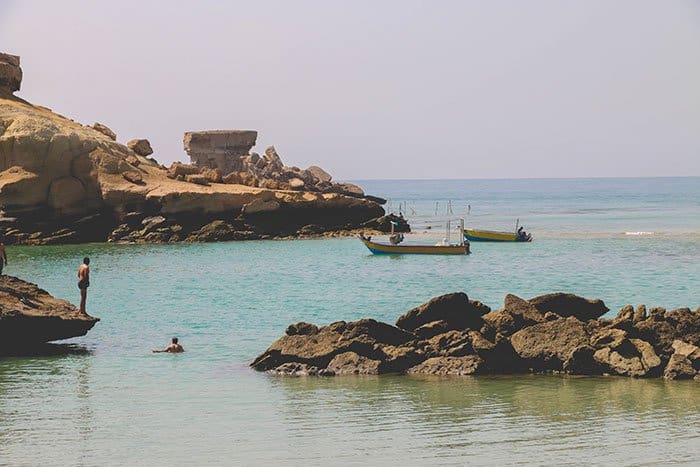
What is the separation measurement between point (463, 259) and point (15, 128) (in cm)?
2574

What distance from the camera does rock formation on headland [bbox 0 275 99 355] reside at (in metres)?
23.7

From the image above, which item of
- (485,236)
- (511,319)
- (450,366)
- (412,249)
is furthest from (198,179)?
(450,366)

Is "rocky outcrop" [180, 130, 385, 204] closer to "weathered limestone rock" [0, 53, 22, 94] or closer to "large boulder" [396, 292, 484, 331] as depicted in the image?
"weathered limestone rock" [0, 53, 22, 94]

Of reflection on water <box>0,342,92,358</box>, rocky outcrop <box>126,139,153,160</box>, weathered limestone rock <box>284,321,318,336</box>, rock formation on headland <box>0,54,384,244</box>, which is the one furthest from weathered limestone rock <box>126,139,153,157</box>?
weathered limestone rock <box>284,321,318,336</box>

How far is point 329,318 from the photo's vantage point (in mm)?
32125

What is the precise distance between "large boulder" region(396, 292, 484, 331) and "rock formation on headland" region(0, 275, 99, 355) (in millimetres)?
6789

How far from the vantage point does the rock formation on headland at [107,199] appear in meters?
62.2

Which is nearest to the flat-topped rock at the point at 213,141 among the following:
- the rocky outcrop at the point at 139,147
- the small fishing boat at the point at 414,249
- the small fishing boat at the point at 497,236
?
the rocky outcrop at the point at 139,147

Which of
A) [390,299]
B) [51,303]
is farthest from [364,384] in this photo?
[390,299]

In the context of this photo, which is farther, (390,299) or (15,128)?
(15,128)

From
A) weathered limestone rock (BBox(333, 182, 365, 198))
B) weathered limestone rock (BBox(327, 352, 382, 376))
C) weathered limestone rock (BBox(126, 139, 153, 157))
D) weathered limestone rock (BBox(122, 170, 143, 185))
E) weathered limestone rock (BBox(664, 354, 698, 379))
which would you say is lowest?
weathered limestone rock (BBox(327, 352, 382, 376))

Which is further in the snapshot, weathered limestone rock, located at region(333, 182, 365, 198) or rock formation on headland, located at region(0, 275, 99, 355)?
weathered limestone rock, located at region(333, 182, 365, 198)

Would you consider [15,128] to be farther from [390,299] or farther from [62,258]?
[390,299]

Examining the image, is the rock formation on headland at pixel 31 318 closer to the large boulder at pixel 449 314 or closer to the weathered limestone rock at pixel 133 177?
the large boulder at pixel 449 314
